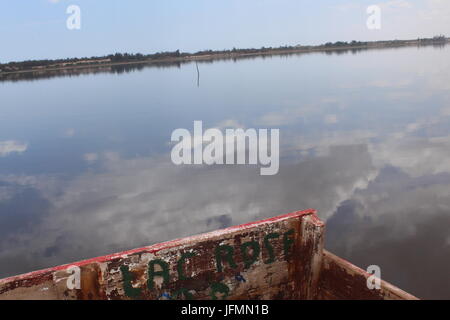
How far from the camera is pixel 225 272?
5160 mm

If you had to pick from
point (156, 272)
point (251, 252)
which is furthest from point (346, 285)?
point (156, 272)

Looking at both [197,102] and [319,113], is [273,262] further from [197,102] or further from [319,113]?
[197,102]

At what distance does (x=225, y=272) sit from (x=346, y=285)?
1.81 m

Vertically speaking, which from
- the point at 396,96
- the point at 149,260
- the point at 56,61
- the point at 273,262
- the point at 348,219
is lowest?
the point at 348,219

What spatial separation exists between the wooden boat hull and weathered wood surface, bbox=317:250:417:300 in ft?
0.04

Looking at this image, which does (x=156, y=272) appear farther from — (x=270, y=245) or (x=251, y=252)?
(x=270, y=245)

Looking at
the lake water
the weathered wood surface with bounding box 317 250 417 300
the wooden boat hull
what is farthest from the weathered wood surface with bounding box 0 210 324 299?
the lake water

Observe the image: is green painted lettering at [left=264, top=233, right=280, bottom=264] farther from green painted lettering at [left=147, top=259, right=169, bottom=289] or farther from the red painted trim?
green painted lettering at [left=147, top=259, right=169, bottom=289]

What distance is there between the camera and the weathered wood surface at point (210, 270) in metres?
4.41

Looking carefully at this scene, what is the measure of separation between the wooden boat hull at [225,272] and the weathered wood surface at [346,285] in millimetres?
12

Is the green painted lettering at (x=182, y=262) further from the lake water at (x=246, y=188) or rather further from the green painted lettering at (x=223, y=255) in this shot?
the lake water at (x=246, y=188)

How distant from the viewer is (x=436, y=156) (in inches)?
515
